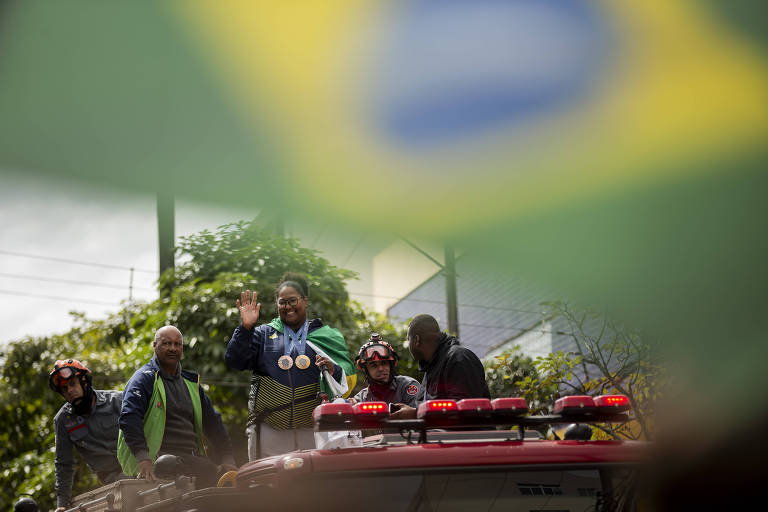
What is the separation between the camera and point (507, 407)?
2797 millimetres

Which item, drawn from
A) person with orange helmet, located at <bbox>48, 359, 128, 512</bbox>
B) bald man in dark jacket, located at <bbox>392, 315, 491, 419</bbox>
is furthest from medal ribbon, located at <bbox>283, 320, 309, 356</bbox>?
person with orange helmet, located at <bbox>48, 359, 128, 512</bbox>

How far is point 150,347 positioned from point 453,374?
16.8 feet

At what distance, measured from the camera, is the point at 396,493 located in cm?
266

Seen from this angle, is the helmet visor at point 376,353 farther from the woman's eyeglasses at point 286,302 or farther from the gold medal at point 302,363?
the woman's eyeglasses at point 286,302

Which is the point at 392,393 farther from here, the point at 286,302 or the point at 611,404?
the point at 611,404

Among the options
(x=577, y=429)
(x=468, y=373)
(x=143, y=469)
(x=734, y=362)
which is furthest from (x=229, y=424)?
(x=734, y=362)

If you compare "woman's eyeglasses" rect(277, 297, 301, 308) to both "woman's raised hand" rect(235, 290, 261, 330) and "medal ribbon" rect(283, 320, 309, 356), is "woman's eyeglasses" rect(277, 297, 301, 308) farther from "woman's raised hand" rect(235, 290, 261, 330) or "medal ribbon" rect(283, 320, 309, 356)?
"woman's raised hand" rect(235, 290, 261, 330)

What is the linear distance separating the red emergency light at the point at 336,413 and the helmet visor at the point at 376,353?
169 cm

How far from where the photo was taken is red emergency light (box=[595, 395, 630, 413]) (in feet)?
9.78

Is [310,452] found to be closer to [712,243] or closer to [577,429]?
[577,429]

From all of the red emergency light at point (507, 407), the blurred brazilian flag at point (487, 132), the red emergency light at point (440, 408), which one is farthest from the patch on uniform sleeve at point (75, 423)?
the blurred brazilian flag at point (487, 132)

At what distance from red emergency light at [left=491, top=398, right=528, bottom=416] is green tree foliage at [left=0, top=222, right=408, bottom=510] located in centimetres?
154

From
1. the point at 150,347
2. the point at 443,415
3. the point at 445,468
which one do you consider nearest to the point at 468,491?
the point at 445,468

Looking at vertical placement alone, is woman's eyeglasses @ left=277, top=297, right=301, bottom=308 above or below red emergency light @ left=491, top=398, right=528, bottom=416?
above
